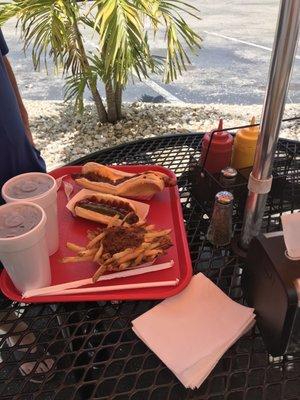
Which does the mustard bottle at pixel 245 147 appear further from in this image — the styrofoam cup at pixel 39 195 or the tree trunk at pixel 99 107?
the tree trunk at pixel 99 107

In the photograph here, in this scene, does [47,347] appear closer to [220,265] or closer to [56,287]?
[56,287]

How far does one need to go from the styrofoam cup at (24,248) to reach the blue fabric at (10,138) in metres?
0.40

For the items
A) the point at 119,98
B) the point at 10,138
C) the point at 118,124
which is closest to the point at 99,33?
the point at 119,98

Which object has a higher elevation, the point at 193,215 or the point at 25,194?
the point at 25,194

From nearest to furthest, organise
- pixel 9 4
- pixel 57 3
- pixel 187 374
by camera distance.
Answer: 1. pixel 187 374
2. pixel 57 3
3. pixel 9 4

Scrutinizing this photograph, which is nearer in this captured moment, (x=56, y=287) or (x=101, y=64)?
(x=56, y=287)

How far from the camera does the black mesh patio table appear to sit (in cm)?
71

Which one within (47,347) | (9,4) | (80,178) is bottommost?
(47,347)

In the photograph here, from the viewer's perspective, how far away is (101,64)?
9.71 ft

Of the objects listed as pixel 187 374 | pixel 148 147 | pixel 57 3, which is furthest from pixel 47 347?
pixel 57 3

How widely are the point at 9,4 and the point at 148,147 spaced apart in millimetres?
1971

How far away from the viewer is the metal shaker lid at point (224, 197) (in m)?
0.96

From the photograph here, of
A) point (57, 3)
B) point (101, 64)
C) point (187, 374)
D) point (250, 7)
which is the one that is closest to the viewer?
point (187, 374)

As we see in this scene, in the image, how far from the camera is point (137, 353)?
0.78m
